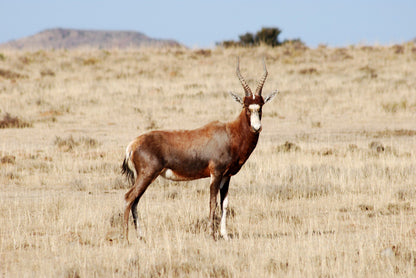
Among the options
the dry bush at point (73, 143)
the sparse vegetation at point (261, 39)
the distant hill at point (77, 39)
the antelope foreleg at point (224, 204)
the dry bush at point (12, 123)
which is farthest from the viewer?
the distant hill at point (77, 39)

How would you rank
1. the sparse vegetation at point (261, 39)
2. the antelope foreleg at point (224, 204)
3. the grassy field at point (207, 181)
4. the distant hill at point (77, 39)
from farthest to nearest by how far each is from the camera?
the distant hill at point (77, 39), the sparse vegetation at point (261, 39), the antelope foreleg at point (224, 204), the grassy field at point (207, 181)

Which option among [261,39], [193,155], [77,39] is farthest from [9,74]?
[77,39]

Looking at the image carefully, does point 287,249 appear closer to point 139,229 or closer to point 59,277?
point 139,229

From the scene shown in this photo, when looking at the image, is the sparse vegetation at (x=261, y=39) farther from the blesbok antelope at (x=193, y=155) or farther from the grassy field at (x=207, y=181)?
the blesbok antelope at (x=193, y=155)

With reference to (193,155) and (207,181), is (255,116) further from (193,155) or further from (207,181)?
(207,181)

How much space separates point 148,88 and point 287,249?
23.7 metres

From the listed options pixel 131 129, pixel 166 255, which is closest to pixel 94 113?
pixel 131 129

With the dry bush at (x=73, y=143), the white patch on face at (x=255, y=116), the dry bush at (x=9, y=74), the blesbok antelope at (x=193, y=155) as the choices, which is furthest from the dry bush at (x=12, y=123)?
the white patch on face at (x=255, y=116)

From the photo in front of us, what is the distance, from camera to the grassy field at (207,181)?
281 inches

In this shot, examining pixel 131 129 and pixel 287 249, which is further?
pixel 131 129

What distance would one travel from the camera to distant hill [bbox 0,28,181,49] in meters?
162

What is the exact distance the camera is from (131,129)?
22344 mm

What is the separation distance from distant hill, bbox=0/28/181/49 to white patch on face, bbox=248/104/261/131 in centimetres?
14981

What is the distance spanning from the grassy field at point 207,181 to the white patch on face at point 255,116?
1.47m
